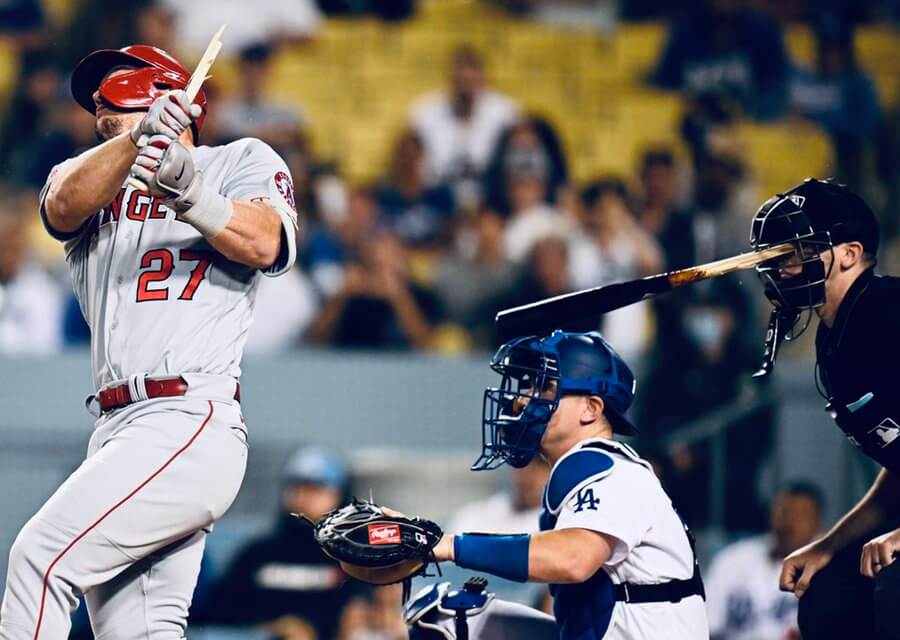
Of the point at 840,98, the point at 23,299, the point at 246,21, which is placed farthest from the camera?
the point at 840,98

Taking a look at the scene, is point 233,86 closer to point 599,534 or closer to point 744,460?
point 744,460

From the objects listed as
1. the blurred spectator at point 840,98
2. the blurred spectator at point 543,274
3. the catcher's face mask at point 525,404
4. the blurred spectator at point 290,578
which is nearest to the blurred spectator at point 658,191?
the blurred spectator at point 543,274

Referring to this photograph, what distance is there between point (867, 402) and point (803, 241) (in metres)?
0.45

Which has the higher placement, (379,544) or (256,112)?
(256,112)

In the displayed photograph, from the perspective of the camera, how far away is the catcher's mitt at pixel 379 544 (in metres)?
3.29

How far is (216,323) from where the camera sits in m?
3.40

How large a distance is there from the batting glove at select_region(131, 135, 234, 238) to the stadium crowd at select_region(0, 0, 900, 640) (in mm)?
3855

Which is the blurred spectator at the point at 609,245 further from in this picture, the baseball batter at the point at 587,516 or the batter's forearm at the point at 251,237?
the batter's forearm at the point at 251,237

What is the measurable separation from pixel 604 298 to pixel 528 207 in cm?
503

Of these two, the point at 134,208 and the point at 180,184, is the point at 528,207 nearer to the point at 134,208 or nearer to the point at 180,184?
the point at 134,208

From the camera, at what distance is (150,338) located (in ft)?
11.0

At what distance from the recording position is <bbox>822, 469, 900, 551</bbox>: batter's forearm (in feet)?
12.9

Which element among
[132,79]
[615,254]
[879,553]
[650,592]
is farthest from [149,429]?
[615,254]

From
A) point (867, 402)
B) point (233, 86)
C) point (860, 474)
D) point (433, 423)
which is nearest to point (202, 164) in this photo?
point (867, 402)
